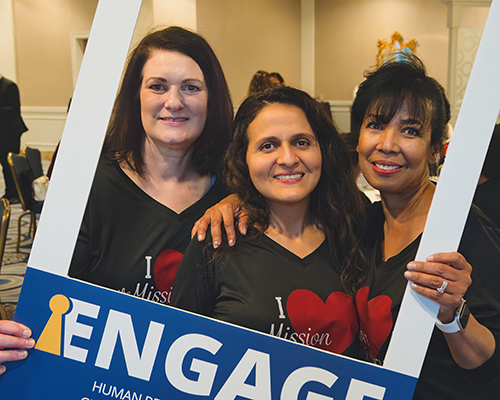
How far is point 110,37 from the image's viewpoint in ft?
2.81

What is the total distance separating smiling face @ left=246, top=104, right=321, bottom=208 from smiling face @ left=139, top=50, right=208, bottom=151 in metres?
0.14

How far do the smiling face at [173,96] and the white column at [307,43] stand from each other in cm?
295

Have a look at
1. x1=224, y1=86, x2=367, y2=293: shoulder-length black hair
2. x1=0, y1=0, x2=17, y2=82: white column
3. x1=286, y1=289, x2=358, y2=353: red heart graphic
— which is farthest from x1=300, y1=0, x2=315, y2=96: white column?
x1=0, y1=0, x2=17, y2=82: white column

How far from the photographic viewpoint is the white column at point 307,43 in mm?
4062

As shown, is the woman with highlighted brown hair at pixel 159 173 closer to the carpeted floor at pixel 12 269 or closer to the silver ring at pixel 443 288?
the silver ring at pixel 443 288

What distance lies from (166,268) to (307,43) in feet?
12.3

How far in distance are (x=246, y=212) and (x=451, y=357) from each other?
1.72 feet

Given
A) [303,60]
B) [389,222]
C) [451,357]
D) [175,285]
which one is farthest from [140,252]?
[303,60]

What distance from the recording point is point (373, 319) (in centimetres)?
92

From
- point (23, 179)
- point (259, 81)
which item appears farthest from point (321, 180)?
point (23, 179)

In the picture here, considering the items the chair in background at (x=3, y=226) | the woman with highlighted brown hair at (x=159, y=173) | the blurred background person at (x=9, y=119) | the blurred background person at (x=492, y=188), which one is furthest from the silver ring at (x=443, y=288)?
the blurred background person at (x=9, y=119)

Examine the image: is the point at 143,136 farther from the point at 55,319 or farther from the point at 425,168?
the point at 425,168

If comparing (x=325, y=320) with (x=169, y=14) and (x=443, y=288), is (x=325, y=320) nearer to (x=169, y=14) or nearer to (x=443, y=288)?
(x=443, y=288)

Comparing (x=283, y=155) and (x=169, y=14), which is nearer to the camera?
(x=283, y=155)
